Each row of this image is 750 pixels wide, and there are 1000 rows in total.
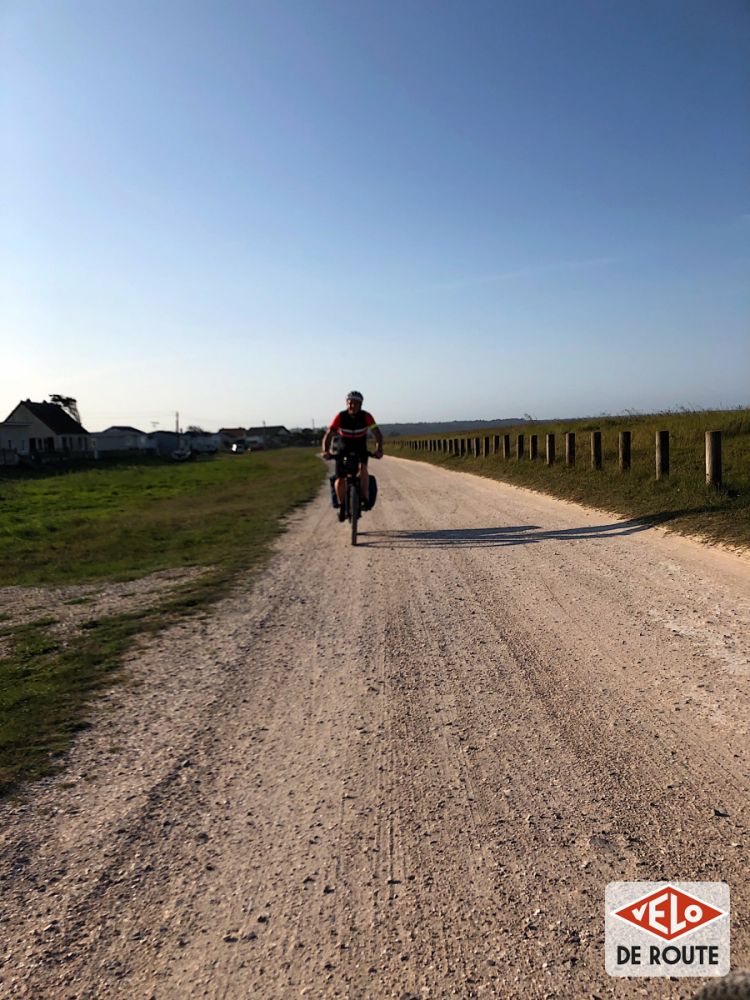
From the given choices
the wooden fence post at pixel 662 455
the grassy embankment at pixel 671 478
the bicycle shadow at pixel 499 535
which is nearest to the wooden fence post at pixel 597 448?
the grassy embankment at pixel 671 478

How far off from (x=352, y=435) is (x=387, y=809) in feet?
27.0

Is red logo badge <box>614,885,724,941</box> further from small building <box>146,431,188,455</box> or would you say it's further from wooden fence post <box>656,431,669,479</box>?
small building <box>146,431,188,455</box>

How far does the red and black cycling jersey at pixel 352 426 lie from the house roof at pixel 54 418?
6903cm

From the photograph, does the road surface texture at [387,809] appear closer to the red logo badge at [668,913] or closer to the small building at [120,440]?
the red logo badge at [668,913]

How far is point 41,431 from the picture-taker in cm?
7225

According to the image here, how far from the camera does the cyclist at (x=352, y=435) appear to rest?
11031 mm

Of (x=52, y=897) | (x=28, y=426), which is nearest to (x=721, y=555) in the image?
(x=52, y=897)

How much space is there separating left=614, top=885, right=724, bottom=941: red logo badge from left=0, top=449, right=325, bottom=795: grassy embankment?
9.08 ft

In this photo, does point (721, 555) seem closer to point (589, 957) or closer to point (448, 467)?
point (589, 957)

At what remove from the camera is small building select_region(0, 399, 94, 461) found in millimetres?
68250

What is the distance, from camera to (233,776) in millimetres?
3559

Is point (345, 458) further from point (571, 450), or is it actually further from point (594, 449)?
point (571, 450)

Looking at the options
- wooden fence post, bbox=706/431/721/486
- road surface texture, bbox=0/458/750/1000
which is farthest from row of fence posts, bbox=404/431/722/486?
road surface texture, bbox=0/458/750/1000

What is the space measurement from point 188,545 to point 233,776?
346 inches
